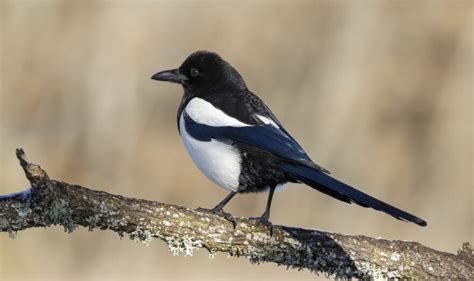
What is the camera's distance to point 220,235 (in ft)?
10.2

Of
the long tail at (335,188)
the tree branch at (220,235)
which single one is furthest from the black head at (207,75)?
the tree branch at (220,235)

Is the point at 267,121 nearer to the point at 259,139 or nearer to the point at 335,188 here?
the point at 259,139

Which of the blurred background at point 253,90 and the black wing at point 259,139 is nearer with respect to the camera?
the black wing at point 259,139

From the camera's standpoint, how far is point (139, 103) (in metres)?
6.53

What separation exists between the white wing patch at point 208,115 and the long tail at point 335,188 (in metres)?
0.44

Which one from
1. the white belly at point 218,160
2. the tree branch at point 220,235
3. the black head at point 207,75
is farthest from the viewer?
the black head at point 207,75

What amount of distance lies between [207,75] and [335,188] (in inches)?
54.1

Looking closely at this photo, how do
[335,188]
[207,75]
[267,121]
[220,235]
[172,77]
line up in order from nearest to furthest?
[220,235]
[335,188]
[267,121]
[207,75]
[172,77]

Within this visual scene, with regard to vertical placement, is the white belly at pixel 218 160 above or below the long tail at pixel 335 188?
above

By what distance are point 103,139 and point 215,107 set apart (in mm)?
2458

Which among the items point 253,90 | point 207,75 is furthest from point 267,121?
point 253,90

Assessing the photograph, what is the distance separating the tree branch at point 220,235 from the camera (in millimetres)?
2701

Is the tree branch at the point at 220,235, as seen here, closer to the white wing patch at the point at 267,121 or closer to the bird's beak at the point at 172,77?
the white wing patch at the point at 267,121

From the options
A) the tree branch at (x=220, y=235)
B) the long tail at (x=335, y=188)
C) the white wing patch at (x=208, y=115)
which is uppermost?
the white wing patch at (x=208, y=115)
